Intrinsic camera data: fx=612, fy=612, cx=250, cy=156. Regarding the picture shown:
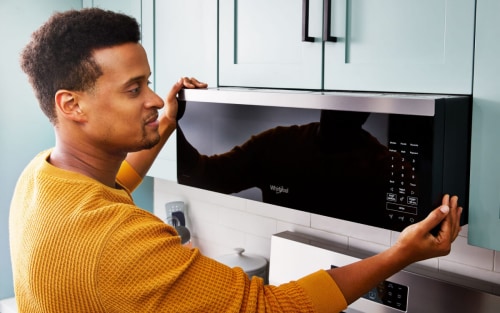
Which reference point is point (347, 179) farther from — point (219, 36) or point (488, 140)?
point (219, 36)

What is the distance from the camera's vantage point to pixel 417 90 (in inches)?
46.9

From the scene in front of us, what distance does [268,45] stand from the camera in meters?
1.46

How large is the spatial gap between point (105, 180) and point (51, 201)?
0.18 meters

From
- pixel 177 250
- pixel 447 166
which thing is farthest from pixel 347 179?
pixel 177 250

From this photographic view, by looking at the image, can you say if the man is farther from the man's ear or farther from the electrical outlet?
the electrical outlet

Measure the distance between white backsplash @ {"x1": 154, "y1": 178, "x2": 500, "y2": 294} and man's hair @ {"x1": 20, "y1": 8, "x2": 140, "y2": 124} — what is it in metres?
0.95

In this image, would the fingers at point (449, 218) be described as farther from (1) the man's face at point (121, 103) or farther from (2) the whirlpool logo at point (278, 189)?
(1) the man's face at point (121, 103)

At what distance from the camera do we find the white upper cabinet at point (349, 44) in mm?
1133

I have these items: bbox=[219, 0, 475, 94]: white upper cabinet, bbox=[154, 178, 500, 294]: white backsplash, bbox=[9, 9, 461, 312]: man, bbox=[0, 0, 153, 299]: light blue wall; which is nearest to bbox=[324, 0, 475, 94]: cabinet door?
bbox=[219, 0, 475, 94]: white upper cabinet

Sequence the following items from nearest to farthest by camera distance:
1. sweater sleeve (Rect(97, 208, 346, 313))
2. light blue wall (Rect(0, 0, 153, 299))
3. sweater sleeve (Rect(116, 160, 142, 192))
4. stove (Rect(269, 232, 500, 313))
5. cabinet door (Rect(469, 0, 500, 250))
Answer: sweater sleeve (Rect(97, 208, 346, 313)) < cabinet door (Rect(469, 0, 500, 250)) < stove (Rect(269, 232, 500, 313)) < sweater sleeve (Rect(116, 160, 142, 192)) < light blue wall (Rect(0, 0, 153, 299))

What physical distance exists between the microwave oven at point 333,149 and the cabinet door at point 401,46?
4 centimetres

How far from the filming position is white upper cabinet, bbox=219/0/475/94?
1.13 meters

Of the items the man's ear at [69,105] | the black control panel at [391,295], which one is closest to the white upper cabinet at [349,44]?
the man's ear at [69,105]

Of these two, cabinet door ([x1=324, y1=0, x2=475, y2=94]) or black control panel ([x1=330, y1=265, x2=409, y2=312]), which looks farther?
black control panel ([x1=330, y1=265, x2=409, y2=312])
